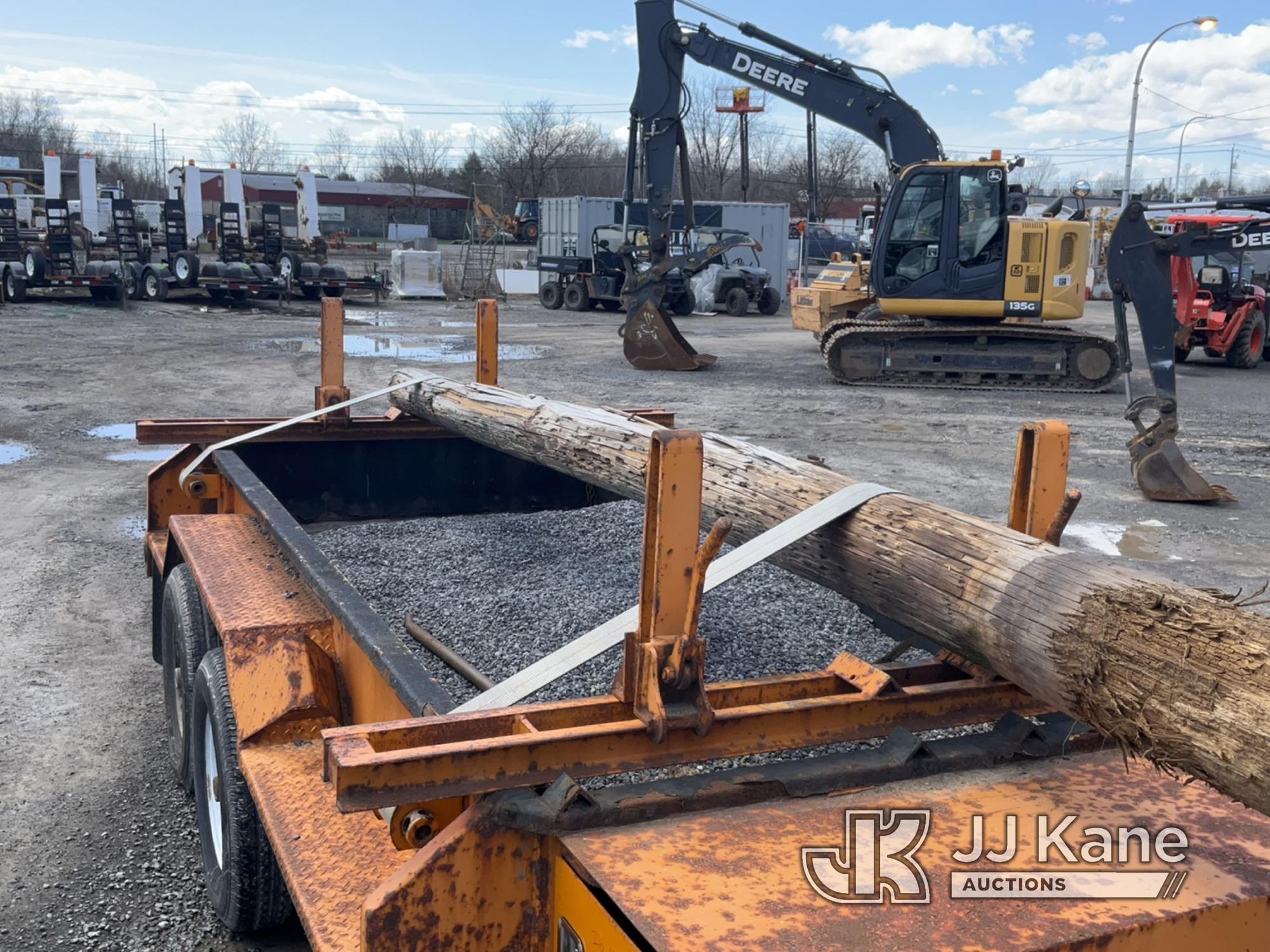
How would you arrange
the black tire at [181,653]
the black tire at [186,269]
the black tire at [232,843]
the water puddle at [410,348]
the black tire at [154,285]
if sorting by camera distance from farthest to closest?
the black tire at [154,285] → the black tire at [186,269] → the water puddle at [410,348] → the black tire at [181,653] → the black tire at [232,843]

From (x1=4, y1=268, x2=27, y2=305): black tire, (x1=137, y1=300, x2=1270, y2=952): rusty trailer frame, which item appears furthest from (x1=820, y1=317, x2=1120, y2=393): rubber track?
(x1=4, y1=268, x2=27, y2=305): black tire

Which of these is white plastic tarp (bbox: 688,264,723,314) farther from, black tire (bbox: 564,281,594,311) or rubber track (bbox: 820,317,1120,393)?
rubber track (bbox: 820,317,1120,393)

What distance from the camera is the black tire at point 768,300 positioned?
2572 centimetres

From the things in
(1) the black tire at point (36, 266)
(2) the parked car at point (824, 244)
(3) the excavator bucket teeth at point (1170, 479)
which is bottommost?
(3) the excavator bucket teeth at point (1170, 479)

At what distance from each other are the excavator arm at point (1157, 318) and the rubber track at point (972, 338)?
210 inches

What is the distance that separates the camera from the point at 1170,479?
8.34 m

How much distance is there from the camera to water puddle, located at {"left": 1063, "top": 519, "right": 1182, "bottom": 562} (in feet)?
22.7

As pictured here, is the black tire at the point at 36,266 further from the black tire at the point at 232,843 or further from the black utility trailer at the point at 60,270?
the black tire at the point at 232,843

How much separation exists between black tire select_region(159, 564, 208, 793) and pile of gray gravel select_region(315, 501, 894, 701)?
2.05 ft

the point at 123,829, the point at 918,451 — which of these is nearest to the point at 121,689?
the point at 123,829

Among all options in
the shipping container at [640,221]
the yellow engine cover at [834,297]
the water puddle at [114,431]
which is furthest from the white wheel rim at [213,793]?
the shipping container at [640,221]

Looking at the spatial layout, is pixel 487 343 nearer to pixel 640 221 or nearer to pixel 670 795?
pixel 670 795

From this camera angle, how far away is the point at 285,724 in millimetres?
2637

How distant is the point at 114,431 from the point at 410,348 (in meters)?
7.25
